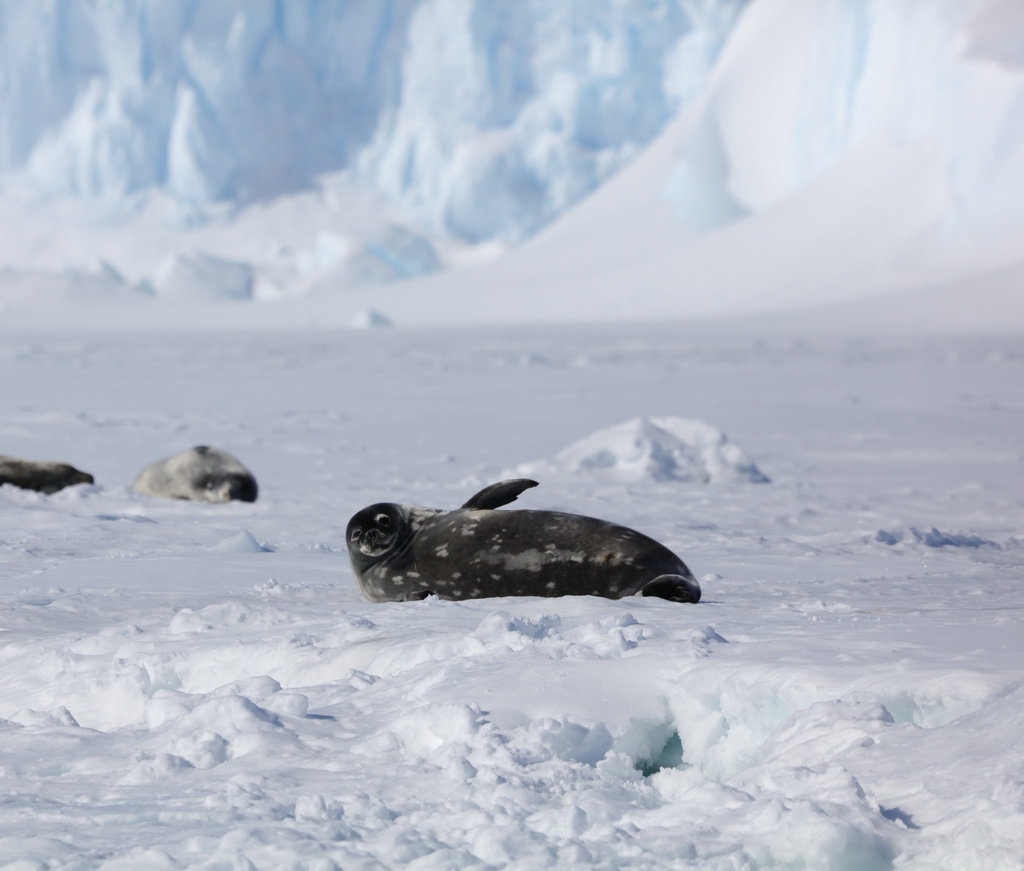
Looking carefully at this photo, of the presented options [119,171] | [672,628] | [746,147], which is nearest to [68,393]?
[672,628]

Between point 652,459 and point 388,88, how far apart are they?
38.8 meters

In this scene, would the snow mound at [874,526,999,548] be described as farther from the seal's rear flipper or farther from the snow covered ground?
the seal's rear flipper

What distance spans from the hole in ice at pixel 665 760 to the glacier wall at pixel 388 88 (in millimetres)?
39669

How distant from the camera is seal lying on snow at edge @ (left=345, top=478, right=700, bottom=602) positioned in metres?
3.70

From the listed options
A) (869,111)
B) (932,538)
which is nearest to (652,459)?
(932,538)

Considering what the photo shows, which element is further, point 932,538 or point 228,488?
point 228,488

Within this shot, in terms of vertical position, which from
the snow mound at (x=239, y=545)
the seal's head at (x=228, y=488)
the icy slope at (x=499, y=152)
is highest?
the icy slope at (x=499, y=152)

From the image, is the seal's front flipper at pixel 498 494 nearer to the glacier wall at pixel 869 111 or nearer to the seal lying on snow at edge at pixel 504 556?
the seal lying on snow at edge at pixel 504 556

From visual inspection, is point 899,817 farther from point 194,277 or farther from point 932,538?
point 194,277

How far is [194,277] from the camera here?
134ft

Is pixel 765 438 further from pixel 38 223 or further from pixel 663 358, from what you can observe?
pixel 38 223

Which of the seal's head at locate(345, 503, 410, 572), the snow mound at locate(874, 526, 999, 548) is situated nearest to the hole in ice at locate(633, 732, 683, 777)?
the seal's head at locate(345, 503, 410, 572)

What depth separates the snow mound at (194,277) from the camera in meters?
40.7

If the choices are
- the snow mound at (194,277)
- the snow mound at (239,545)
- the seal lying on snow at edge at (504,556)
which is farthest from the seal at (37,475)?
the snow mound at (194,277)
